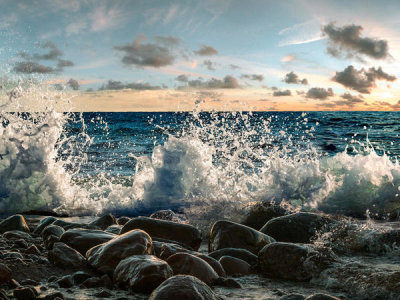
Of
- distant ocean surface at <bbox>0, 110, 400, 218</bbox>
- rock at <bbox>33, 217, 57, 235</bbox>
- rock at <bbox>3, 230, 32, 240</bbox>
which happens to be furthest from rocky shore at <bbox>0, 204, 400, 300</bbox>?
distant ocean surface at <bbox>0, 110, 400, 218</bbox>

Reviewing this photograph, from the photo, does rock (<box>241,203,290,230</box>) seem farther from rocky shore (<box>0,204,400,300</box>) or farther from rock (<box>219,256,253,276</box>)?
rock (<box>219,256,253,276</box>)

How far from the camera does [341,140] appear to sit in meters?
19.4

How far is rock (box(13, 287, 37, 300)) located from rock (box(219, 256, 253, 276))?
68.0 inches

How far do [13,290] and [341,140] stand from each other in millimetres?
19031

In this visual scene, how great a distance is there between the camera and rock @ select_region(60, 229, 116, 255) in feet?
12.3

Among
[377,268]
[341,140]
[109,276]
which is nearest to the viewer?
[109,276]

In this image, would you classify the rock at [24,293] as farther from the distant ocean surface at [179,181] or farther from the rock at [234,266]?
the distant ocean surface at [179,181]

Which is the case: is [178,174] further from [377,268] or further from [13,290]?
[13,290]

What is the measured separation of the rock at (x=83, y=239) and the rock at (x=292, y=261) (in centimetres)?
162

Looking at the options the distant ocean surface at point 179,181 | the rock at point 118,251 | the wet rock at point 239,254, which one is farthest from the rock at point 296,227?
the distant ocean surface at point 179,181

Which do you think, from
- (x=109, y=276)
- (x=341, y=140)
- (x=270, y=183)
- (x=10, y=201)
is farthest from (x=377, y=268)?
(x=341, y=140)

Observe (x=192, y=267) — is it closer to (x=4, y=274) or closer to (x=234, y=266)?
(x=234, y=266)

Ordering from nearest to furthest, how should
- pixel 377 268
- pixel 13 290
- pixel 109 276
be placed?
1. pixel 13 290
2. pixel 109 276
3. pixel 377 268

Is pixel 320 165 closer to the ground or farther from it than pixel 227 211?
farther from it
